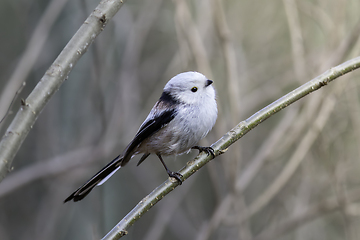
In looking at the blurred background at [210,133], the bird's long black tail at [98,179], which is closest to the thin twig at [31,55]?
the blurred background at [210,133]

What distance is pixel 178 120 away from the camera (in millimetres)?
1942

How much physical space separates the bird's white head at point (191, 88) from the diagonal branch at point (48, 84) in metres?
0.72

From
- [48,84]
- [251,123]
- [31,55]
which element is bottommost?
[251,123]

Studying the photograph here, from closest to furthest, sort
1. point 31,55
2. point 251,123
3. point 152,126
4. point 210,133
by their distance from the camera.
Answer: point 251,123 < point 152,126 < point 31,55 < point 210,133

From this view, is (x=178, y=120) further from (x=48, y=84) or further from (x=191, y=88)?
(x=48, y=84)

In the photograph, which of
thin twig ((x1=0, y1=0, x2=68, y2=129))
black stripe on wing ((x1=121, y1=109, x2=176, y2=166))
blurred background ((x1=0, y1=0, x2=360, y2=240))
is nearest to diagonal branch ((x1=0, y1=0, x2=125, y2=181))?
black stripe on wing ((x1=121, y1=109, x2=176, y2=166))

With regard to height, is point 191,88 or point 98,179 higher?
point 191,88

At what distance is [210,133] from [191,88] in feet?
6.41

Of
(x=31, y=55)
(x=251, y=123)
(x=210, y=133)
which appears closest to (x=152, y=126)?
(x=251, y=123)

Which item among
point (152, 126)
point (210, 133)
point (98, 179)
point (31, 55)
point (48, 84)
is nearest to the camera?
point (48, 84)

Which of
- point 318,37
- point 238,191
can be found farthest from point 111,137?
point 318,37

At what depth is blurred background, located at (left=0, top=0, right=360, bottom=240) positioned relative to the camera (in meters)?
2.79

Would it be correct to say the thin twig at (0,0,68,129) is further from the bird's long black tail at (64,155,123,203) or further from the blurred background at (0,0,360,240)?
the bird's long black tail at (64,155,123,203)

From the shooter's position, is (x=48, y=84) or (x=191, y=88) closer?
(x=48, y=84)
